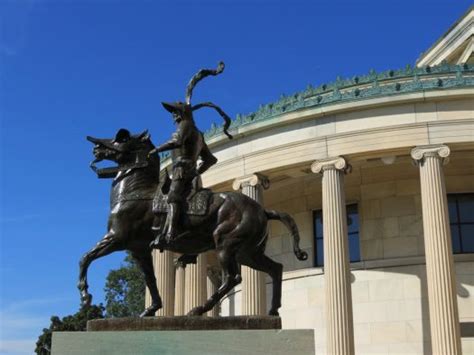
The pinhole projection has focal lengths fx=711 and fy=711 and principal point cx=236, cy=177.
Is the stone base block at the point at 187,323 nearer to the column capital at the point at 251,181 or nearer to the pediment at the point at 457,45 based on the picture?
the column capital at the point at 251,181

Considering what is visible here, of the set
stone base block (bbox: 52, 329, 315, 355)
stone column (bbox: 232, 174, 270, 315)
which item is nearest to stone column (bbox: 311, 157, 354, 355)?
stone column (bbox: 232, 174, 270, 315)

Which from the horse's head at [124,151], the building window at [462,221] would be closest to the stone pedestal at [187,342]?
the horse's head at [124,151]

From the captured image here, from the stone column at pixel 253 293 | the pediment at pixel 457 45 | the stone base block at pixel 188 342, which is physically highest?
the pediment at pixel 457 45

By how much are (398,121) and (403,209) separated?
657 cm

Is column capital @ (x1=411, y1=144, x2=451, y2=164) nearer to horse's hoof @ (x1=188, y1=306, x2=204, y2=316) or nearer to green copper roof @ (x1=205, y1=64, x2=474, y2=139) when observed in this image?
green copper roof @ (x1=205, y1=64, x2=474, y2=139)

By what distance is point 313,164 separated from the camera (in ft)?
108

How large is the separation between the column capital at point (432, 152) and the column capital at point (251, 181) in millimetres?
7412

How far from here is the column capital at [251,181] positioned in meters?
34.5

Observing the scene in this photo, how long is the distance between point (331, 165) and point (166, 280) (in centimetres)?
1153

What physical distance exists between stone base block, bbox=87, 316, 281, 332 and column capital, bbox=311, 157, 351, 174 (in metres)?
21.1

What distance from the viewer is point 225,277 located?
13016mm

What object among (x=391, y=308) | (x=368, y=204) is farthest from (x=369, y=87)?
(x=391, y=308)

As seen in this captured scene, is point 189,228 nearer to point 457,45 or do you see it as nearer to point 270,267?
point 270,267

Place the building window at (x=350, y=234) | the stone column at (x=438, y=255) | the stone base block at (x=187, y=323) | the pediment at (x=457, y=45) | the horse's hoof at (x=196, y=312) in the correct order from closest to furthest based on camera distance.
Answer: the stone base block at (x=187, y=323) → the horse's hoof at (x=196, y=312) → the stone column at (x=438, y=255) → the building window at (x=350, y=234) → the pediment at (x=457, y=45)
